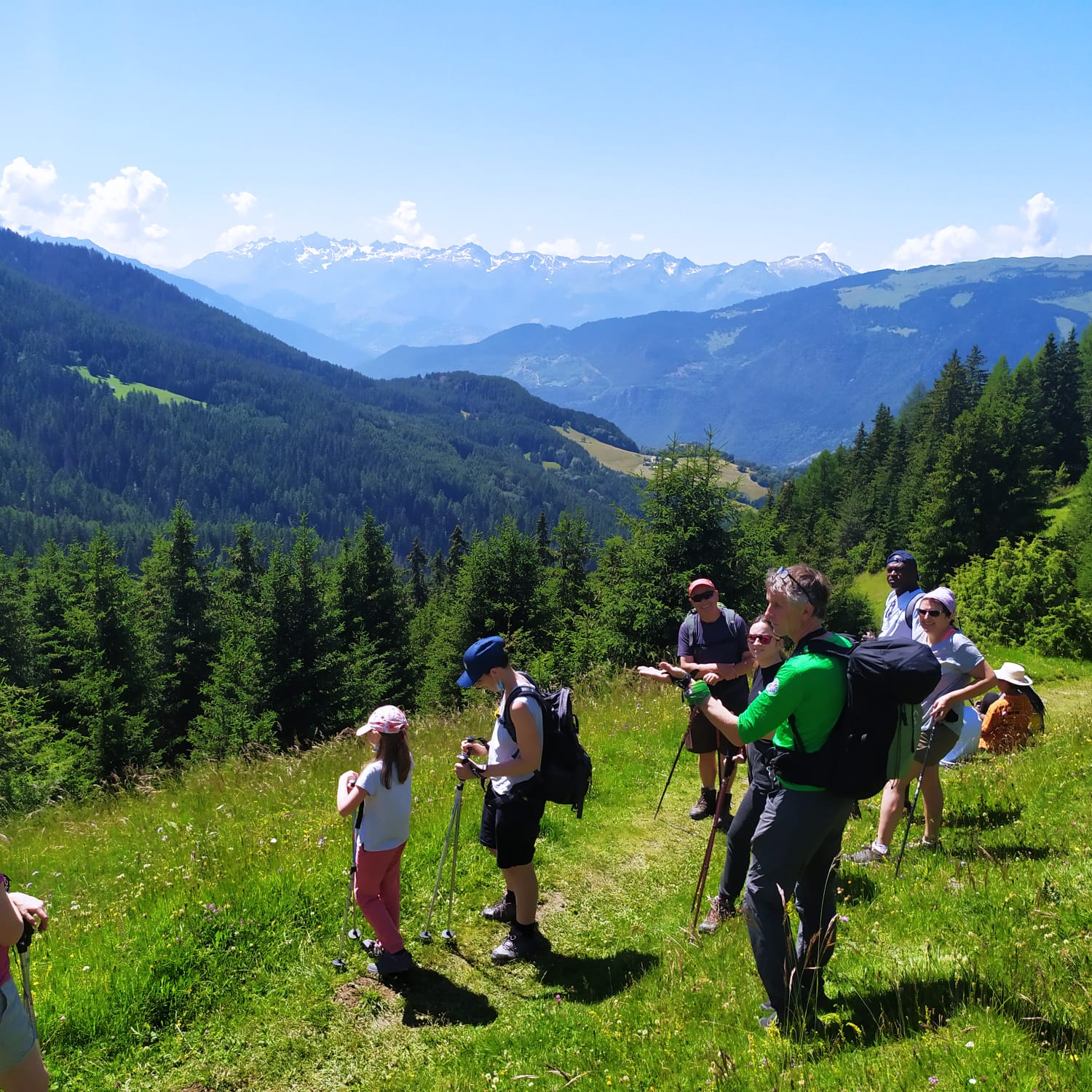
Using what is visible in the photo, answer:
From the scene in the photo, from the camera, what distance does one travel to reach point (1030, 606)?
21.4m

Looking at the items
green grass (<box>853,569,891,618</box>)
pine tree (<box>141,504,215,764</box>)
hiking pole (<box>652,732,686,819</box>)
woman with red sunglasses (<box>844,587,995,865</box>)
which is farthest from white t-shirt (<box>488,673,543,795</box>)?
green grass (<box>853,569,891,618</box>)

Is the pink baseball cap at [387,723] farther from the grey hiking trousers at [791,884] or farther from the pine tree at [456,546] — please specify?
the pine tree at [456,546]

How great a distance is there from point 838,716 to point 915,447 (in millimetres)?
74538

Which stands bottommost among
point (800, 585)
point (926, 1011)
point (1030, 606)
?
point (1030, 606)

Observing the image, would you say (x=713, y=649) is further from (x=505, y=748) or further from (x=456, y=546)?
(x=456, y=546)

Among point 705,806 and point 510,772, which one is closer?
point 510,772

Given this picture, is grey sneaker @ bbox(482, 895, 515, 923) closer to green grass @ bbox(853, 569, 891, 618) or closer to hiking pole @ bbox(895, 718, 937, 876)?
hiking pole @ bbox(895, 718, 937, 876)

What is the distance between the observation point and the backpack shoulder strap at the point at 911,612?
7020 mm

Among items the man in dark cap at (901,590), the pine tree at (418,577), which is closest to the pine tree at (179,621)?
the pine tree at (418,577)

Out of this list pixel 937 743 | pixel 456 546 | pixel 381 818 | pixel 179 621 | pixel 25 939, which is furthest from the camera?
pixel 456 546

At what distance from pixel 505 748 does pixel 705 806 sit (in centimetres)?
364

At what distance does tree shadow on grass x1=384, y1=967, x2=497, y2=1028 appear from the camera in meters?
4.95

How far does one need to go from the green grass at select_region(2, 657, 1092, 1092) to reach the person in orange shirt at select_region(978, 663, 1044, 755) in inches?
45.5

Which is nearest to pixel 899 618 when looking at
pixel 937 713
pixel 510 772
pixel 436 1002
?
pixel 937 713
